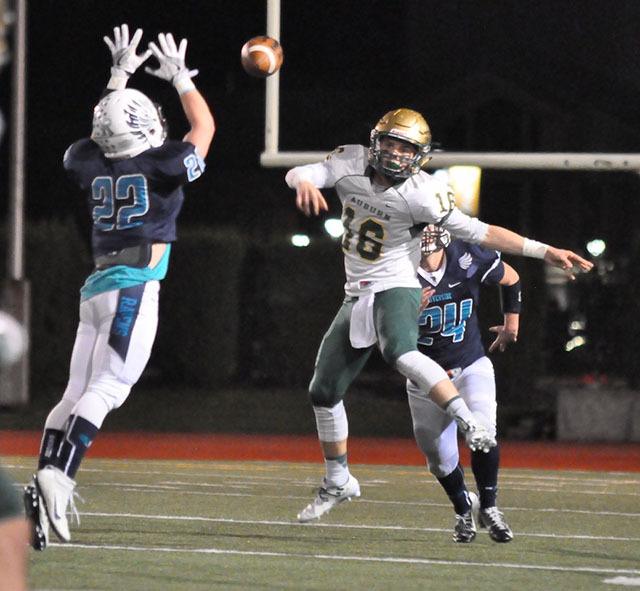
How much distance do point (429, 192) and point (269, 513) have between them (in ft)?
6.18

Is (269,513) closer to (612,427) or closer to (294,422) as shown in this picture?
(612,427)

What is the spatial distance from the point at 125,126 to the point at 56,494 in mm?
1420

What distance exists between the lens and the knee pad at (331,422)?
6.89m

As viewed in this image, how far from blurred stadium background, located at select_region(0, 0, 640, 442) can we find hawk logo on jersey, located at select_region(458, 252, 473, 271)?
120 cm

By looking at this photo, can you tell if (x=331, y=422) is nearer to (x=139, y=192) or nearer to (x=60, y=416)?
(x=60, y=416)

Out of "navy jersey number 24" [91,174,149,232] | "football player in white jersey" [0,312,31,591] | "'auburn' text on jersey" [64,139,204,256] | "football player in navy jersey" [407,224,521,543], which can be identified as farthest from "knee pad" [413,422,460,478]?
"football player in white jersey" [0,312,31,591]

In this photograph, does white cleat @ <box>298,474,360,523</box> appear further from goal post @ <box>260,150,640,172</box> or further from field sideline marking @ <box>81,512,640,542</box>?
goal post @ <box>260,150,640,172</box>

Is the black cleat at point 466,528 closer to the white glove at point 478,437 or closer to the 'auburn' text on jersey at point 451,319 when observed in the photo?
→ the white glove at point 478,437

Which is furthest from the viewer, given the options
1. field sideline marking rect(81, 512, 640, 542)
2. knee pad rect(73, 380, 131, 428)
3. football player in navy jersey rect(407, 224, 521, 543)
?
field sideline marking rect(81, 512, 640, 542)

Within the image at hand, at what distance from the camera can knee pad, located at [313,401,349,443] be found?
6.89 m

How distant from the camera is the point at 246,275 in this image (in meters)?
18.1

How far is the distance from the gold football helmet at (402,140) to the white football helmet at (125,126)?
1.00 m

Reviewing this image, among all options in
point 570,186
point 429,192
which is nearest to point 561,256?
point 429,192

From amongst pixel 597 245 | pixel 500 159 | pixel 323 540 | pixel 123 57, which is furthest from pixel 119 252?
pixel 597 245
